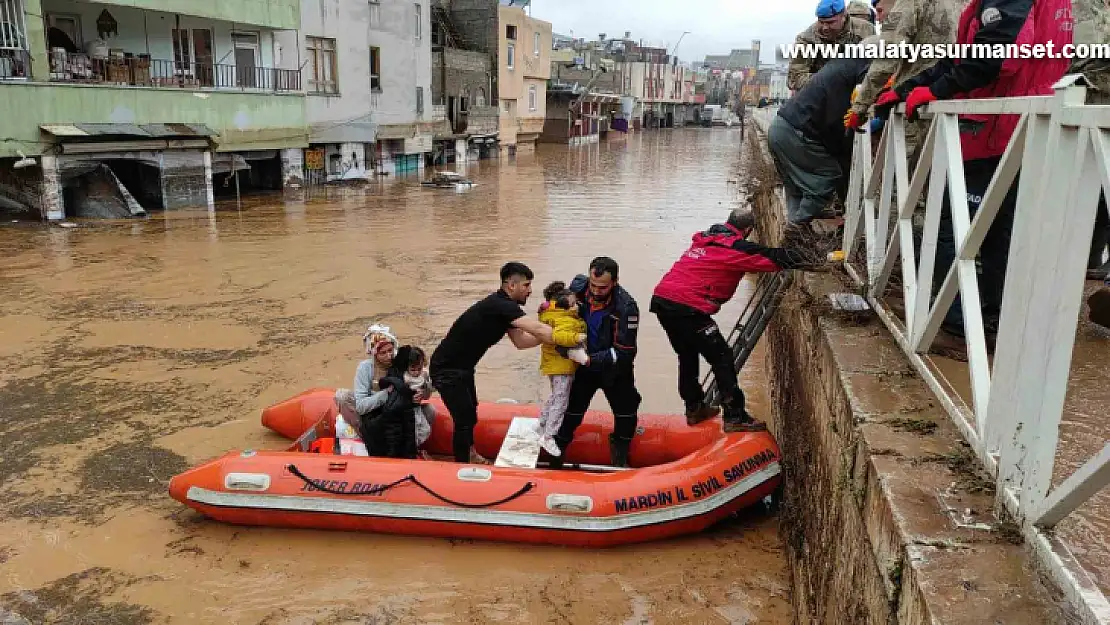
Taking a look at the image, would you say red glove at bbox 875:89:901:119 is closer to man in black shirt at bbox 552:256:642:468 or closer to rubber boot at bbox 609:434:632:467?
man in black shirt at bbox 552:256:642:468

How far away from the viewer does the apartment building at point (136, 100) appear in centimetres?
1625

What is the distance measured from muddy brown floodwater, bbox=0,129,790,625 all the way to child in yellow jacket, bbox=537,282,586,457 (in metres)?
0.87

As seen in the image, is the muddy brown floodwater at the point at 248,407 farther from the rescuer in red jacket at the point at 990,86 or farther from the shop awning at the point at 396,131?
the shop awning at the point at 396,131

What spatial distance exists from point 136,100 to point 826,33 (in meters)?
16.6

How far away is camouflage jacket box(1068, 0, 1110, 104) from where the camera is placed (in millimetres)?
4152

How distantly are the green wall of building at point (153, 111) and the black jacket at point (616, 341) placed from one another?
15389 mm

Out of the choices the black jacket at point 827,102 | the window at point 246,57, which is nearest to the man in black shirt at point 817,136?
the black jacket at point 827,102

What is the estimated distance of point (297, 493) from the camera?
532cm

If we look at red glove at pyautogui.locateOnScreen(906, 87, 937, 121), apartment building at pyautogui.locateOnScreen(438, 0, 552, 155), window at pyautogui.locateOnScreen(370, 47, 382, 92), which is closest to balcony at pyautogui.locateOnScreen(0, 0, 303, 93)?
window at pyautogui.locateOnScreen(370, 47, 382, 92)

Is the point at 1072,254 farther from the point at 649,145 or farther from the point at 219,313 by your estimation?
the point at 649,145

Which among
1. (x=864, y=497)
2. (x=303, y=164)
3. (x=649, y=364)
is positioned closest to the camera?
(x=864, y=497)

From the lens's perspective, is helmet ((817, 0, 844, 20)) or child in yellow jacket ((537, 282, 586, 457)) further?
helmet ((817, 0, 844, 20))

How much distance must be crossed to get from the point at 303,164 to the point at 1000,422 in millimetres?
24526

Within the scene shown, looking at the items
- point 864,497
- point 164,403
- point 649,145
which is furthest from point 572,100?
point 864,497
